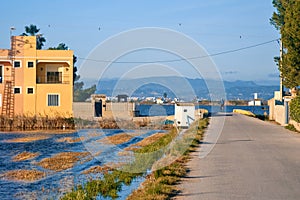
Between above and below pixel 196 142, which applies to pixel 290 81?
above

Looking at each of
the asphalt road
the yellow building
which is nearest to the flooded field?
the asphalt road

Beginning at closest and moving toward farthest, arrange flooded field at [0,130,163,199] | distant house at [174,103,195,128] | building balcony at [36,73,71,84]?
flooded field at [0,130,163,199], distant house at [174,103,195,128], building balcony at [36,73,71,84]

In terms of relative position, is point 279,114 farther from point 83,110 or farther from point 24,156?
point 24,156

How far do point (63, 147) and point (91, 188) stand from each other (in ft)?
62.4

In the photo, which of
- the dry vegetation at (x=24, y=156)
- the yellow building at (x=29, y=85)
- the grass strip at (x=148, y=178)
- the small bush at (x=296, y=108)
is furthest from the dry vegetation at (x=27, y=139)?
the small bush at (x=296, y=108)

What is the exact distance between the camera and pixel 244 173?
50.3 feet

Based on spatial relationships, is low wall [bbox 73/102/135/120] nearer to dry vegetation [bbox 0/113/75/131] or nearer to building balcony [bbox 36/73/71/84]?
building balcony [bbox 36/73/71/84]

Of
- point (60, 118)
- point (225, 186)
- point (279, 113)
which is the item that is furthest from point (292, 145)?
point (60, 118)

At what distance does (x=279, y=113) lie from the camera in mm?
47719

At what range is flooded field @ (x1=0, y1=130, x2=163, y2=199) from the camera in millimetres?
16656

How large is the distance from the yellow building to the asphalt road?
29329 mm

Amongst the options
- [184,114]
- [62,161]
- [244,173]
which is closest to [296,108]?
[184,114]

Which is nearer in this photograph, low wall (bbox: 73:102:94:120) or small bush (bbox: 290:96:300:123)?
small bush (bbox: 290:96:300:123)

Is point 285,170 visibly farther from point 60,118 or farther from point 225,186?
point 60,118
